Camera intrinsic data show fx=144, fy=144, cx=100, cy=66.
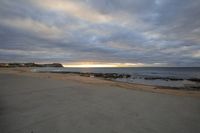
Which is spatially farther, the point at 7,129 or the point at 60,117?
the point at 60,117

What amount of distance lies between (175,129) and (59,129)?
2.87 m

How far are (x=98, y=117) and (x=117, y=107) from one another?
51.0 inches

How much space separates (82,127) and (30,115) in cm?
173

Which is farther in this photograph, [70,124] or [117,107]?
[117,107]

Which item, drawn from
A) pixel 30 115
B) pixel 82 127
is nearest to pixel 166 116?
pixel 82 127

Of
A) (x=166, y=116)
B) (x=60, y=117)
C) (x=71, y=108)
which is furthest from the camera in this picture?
(x=71, y=108)

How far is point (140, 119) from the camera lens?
416cm

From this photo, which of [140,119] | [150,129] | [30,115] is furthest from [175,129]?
[30,115]

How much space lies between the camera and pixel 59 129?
341 cm

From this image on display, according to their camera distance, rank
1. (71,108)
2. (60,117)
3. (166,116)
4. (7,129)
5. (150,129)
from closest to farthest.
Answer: (7,129) → (150,129) → (60,117) → (166,116) → (71,108)

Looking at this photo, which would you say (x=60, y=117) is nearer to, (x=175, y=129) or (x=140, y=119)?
(x=140, y=119)

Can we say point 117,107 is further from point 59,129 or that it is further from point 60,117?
point 59,129

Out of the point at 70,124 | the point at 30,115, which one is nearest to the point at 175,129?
the point at 70,124

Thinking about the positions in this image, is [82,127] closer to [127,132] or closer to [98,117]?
[98,117]
